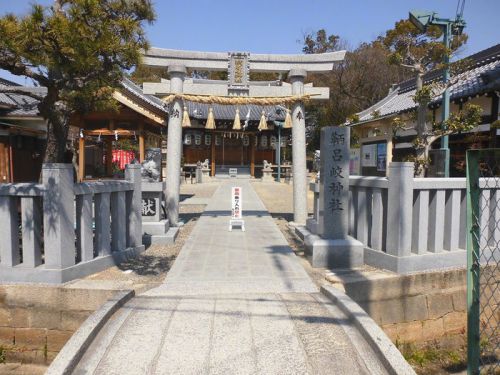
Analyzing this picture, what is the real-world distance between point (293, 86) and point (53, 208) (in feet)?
19.6

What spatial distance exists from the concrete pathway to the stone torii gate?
3.30 metres

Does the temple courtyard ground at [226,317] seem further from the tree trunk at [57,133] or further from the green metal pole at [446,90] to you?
the green metal pole at [446,90]

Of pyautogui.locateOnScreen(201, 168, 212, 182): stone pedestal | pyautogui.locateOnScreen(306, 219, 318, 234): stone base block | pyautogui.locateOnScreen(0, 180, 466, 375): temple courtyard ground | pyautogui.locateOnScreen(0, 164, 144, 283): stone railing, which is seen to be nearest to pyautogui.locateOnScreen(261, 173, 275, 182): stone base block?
pyautogui.locateOnScreen(201, 168, 212, 182): stone pedestal

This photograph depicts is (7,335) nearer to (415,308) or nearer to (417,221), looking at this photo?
(415,308)

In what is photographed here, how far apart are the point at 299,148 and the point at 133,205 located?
431cm

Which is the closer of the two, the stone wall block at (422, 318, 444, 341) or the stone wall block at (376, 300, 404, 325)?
the stone wall block at (376, 300, 404, 325)

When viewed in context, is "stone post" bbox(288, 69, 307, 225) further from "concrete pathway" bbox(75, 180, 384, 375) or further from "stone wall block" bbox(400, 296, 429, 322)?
"stone wall block" bbox(400, 296, 429, 322)

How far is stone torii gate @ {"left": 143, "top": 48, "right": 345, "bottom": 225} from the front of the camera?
788 centimetres

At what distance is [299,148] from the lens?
8.56 meters

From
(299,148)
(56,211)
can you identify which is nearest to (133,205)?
(56,211)

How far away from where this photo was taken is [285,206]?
13086 mm

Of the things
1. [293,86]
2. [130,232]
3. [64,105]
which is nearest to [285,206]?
[293,86]

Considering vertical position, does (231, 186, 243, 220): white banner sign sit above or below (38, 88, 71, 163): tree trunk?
below

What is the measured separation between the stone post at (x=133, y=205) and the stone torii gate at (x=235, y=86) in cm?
199
